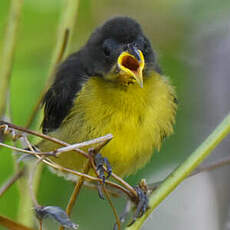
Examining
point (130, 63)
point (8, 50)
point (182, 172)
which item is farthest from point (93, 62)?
point (182, 172)

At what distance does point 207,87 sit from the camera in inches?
127

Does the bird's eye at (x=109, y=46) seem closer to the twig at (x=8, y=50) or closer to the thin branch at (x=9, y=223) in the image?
the twig at (x=8, y=50)

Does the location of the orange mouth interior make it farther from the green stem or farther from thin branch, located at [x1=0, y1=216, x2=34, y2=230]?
thin branch, located at [x1=0, y1=216, x2=34, y2=230]

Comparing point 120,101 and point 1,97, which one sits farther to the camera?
point 120,101

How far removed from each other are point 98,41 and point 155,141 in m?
0.54


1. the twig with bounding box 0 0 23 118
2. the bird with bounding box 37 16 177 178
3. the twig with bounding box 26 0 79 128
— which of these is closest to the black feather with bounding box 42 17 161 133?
the bird with bounding box 37 16 177 178

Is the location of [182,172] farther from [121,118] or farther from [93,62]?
[93,62]

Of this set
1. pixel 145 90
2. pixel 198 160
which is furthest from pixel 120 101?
pixel 198 160

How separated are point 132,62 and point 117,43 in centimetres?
19

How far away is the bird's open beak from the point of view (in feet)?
6.82

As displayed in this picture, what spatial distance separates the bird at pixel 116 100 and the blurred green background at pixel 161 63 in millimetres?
200

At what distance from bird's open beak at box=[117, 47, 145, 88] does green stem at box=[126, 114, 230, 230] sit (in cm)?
66

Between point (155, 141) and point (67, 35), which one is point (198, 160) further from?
point (155, 141)

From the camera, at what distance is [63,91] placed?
100 inches
